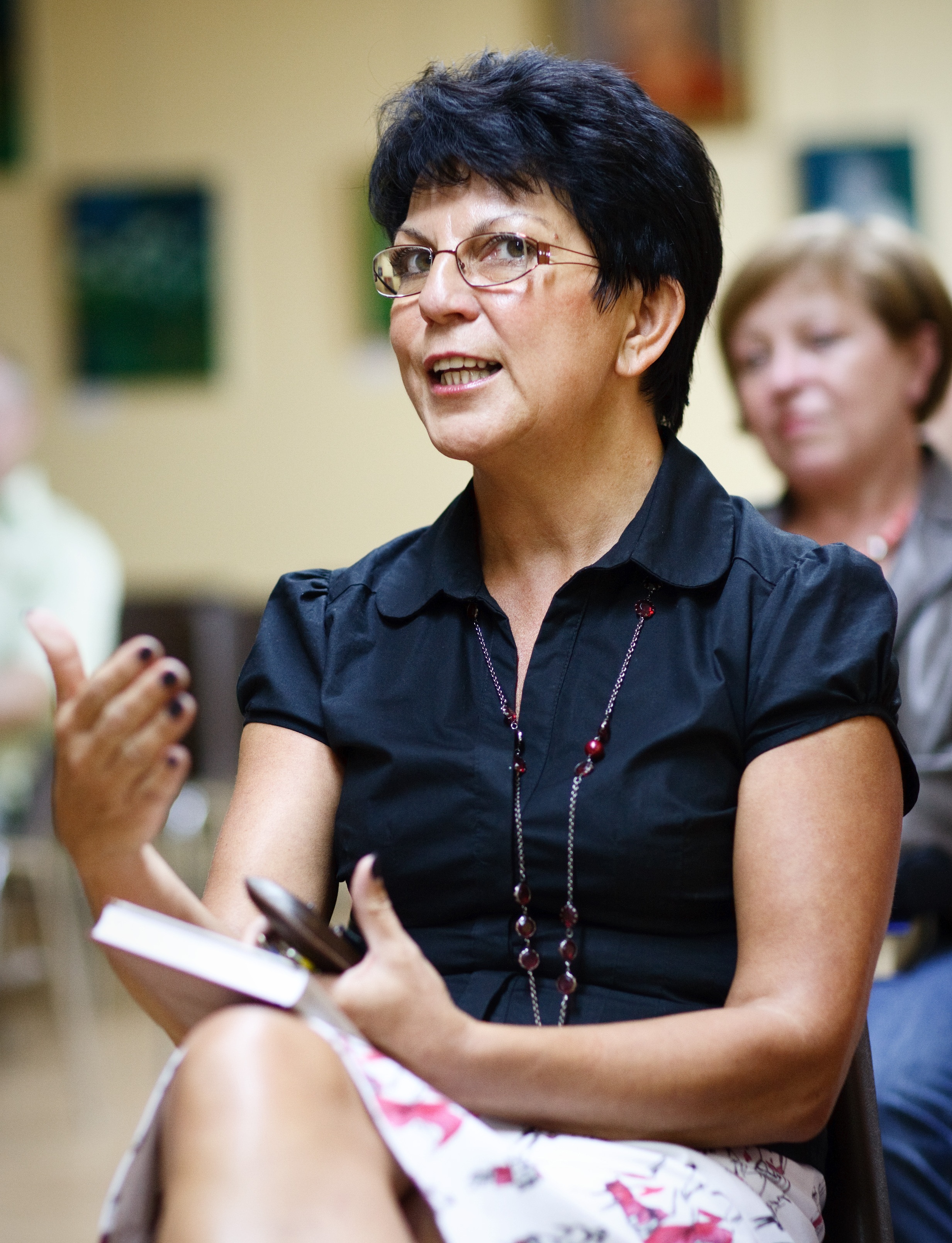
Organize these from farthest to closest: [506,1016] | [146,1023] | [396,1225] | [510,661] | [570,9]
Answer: [570,9] < [146,1023] < [510,661] < [506,1016] < [396,1225]

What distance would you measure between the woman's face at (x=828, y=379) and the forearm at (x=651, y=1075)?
1.29 m

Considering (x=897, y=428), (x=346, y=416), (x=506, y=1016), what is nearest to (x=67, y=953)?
(x=346, y=416)

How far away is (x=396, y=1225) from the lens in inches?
40.7

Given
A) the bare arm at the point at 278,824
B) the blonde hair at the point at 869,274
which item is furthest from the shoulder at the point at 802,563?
the blonde hair at the point at 869,274

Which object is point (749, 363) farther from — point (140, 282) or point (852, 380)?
point (140, 282)

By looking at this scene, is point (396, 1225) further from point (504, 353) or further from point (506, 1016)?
point (504, 353)

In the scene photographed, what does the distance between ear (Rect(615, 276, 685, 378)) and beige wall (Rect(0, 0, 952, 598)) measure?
359 centimetres

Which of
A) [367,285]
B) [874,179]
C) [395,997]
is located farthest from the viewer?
[367,285]

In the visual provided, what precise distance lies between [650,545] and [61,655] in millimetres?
589

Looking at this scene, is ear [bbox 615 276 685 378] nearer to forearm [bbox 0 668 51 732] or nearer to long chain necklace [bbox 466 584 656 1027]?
long chain necklace [bbox 466 584 656 1027]

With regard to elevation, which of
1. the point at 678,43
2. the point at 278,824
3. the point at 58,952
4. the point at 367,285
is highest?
the point at 678,43

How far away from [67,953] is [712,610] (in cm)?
370

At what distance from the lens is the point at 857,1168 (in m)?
1.41

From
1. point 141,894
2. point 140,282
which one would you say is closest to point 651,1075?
point 141,894
